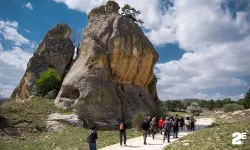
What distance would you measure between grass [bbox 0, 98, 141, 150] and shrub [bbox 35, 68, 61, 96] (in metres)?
3.06

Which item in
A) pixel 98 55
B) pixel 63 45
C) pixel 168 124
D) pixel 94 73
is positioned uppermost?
pixel 63 45

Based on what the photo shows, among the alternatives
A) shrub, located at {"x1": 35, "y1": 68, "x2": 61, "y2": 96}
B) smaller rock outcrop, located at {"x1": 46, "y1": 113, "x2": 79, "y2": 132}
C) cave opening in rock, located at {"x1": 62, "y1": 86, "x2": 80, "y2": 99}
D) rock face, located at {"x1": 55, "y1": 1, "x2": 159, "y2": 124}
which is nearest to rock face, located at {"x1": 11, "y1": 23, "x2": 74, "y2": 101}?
shrub, located at {"x1": 35, "y1": 68, "x2": 61, "y2": 96}

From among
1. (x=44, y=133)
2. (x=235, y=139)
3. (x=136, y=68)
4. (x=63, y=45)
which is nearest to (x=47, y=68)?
(x=63, y=45)

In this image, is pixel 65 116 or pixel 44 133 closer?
pixel 44 133

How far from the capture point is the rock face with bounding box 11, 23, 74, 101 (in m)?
40.0

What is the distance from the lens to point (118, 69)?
3434cm

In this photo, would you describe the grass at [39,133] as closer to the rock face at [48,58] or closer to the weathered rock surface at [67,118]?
the weathered rock surface at [67,118]

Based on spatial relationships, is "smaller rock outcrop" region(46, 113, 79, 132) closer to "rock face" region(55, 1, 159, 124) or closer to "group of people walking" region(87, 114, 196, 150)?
"rock face" region(55, 1, 159, 124)

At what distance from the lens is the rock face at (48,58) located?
40.0 metres

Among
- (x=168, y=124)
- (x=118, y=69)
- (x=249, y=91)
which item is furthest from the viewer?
(x=249, y=91)

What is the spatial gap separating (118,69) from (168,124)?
1589 cm

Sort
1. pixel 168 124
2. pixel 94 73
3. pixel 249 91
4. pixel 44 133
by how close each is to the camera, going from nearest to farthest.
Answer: pixel 168 124, pixel 44 133, pixel 94 73, pixel 249 91

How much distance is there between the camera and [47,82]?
36.5 m

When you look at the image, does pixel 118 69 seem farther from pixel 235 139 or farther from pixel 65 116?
pixel 235 139
